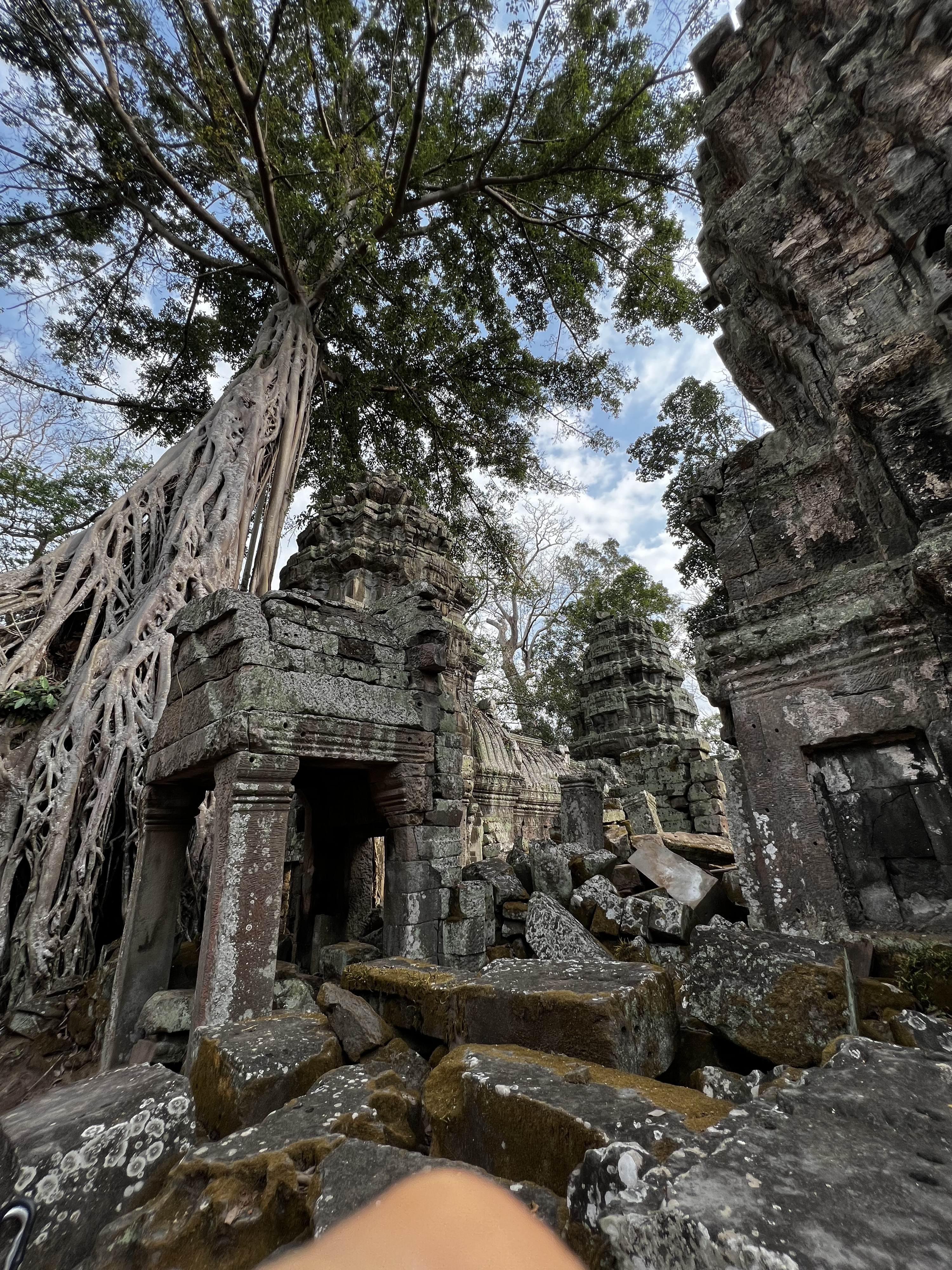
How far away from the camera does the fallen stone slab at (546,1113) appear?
123 cm

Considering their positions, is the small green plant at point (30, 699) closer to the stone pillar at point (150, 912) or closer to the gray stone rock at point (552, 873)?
the stone pillar at point (150, 912)

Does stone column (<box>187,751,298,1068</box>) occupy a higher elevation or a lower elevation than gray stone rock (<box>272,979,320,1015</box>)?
higher

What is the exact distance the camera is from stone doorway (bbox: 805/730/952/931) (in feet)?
7.72

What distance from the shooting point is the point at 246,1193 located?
131 centimetres

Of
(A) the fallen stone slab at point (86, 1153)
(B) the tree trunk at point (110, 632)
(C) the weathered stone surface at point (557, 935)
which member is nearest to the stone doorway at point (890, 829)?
(C) the weathered stone surface at point (557, 935)

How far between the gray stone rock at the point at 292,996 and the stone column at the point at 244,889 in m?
0.17

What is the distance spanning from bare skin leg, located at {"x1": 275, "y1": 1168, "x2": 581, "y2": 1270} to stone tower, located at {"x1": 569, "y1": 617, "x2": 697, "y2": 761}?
10912mm

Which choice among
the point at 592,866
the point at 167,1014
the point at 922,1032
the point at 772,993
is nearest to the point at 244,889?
the point at 167,1014

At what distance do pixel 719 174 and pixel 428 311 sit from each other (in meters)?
7.46

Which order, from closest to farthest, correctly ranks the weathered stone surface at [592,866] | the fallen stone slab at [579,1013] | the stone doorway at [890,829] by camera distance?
1. the fallen stone slab at [579,1013]
2. the stone doorway at [890,829]
3. the weathered stone surface at [592,866]

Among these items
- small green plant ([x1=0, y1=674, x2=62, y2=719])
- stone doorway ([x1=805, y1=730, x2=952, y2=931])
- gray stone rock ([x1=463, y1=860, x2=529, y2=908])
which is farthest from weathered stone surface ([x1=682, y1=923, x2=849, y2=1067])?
small green plant ([x1=0, y1=674, x2=62, y2=719])

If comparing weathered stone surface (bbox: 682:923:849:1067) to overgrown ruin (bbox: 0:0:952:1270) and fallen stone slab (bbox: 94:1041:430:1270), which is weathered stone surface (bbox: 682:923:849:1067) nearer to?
overgrown ruin (bbox: 0:0:952:1270)

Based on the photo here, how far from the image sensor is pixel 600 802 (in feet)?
24.4

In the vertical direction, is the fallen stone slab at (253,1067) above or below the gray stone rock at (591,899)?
below
